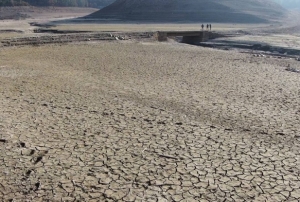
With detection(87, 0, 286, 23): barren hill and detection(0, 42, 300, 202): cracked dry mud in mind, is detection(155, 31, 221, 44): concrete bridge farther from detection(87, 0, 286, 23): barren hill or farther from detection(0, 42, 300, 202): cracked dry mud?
detection(87, 0, 286, 23): barren hill

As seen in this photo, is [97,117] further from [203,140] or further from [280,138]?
[280,138]

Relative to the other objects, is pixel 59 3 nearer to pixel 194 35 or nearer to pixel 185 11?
pixel 185 11

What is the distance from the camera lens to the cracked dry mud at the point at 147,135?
478cm

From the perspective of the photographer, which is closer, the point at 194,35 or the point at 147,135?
the point at 147,135

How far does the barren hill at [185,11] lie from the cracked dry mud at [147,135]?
48.3 m

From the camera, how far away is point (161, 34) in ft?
86.1

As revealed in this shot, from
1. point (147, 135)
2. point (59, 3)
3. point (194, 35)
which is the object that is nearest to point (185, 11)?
point (194, 35)

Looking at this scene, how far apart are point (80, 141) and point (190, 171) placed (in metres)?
2.29

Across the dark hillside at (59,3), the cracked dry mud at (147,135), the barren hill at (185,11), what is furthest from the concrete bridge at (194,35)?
the dark hillside at (59,3)

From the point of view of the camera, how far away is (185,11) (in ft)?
202

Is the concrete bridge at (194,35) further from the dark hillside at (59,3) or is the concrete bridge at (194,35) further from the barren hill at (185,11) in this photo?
the dark hillside at (59,3)

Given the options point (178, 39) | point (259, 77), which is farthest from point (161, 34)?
point (259, 77)

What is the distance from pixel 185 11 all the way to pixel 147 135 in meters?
58.2

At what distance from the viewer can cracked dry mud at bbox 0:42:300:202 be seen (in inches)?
188
